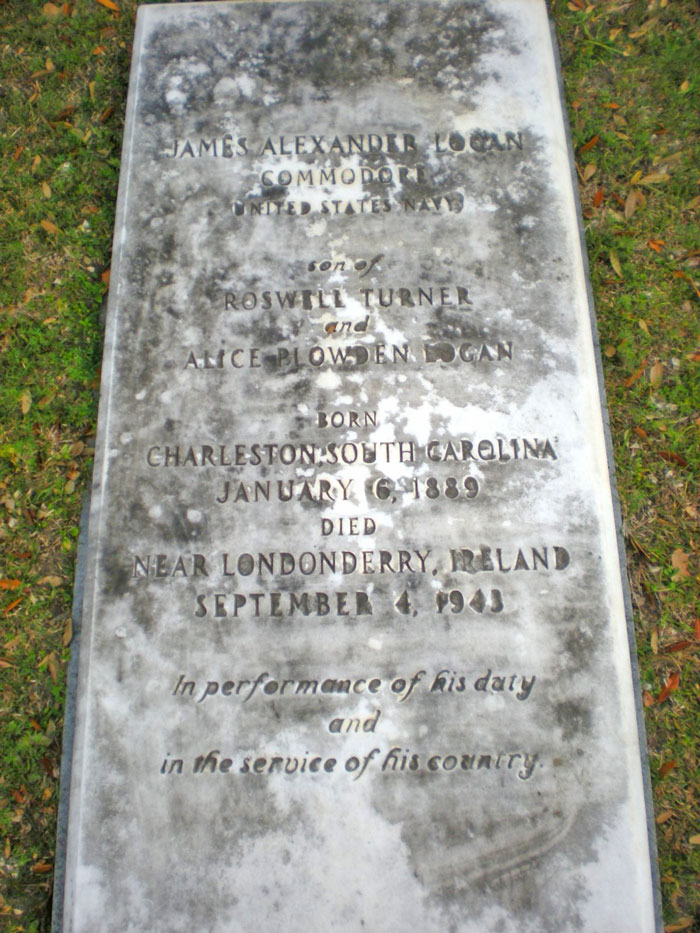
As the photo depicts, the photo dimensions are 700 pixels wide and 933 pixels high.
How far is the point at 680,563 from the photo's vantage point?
282cm

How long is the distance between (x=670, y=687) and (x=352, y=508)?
152 cm

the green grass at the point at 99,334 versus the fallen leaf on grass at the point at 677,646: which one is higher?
the green grass at the point at 99,334

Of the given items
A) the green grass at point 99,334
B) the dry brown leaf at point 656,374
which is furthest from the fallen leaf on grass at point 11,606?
the dry brown leaf at point 656,374

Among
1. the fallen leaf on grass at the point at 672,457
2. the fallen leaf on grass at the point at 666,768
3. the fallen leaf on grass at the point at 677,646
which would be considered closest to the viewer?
the fallen leaf on grass at the point at 666,768

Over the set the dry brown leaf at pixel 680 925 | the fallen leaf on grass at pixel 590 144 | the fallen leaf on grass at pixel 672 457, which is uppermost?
the fallen leaf on grass at pixel 590 144

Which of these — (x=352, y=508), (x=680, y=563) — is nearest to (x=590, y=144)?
(x=680, y=563)

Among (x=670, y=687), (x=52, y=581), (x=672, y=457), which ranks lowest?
(x=670, y=687)

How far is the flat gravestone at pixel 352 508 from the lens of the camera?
2.13 m

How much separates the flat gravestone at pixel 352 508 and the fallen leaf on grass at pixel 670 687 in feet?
1.75

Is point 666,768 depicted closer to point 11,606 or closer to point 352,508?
point 352,508

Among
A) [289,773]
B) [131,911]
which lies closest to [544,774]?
[289,773]

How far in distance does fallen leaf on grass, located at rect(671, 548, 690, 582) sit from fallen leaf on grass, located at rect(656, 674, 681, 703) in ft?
1.30

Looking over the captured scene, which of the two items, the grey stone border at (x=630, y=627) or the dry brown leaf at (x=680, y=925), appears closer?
the grey stone border at (x=630, y=627)

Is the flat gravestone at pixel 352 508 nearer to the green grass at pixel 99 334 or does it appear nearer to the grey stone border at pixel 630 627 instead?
the grey stone border at pixel 630 627
